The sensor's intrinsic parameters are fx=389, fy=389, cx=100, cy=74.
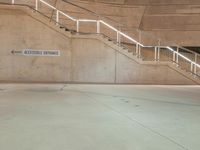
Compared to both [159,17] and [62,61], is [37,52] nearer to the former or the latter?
[62,61]

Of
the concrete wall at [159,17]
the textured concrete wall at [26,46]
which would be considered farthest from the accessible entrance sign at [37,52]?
the concrete wall at [159,17]

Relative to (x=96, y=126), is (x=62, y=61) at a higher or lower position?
higher

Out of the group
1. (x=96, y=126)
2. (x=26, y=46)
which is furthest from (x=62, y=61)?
(x=96, y=126)

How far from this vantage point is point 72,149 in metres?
5.05

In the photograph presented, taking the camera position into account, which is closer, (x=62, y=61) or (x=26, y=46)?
(x=26, y=46)

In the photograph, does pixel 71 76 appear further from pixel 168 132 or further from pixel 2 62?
pixel 168 132

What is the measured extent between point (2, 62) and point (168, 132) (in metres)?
15.1

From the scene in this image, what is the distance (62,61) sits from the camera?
20.8 m

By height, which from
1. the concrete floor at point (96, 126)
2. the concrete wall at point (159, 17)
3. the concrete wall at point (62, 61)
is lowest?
the concrete floor at point (96, 126)

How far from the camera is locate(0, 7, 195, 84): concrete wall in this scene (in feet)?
66.2

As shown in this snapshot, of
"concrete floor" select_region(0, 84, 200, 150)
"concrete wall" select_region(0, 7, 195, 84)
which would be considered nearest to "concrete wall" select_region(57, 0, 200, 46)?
"concrete wall" select_region(0, 7, 195, 84)

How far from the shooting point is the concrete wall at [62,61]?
66.2 feet

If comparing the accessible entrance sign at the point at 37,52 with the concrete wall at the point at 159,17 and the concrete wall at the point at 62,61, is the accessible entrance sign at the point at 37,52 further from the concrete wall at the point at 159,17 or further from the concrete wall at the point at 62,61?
the concrete wall at the point at 159,17

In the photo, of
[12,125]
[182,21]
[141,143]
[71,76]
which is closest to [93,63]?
[71,76]
